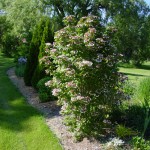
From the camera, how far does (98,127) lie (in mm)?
5645

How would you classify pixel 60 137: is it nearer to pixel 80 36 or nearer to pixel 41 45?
pixel 80 36

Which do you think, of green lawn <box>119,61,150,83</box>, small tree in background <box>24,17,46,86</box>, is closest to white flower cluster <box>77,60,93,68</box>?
small tree in background <box>24,17,46,86</box>

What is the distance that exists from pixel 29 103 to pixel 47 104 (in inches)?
22.5

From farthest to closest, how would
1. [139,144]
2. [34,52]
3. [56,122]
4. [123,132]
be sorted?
[34,52]
[56,122]
[123,132]
[139,144]

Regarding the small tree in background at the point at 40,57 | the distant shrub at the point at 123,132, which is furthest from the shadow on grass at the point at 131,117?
the small tree in background at the point at 40,57

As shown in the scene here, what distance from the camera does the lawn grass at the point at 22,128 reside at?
5.59m

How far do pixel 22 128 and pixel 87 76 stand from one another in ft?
6.65

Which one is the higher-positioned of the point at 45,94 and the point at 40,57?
the point at 40,57

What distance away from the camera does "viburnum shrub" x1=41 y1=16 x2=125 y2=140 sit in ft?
17.6

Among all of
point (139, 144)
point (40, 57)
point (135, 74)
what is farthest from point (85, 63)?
point (135, 74)

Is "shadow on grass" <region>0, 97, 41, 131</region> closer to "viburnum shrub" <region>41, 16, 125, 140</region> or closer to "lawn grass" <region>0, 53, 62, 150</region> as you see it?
"lawn grass" <region>0, 53, 62, 150</region>

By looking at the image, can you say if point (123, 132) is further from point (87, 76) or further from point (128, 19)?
point (128, 19)

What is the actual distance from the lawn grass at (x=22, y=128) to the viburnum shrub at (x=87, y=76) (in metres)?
0.60

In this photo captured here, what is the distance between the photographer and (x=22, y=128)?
251 inches
